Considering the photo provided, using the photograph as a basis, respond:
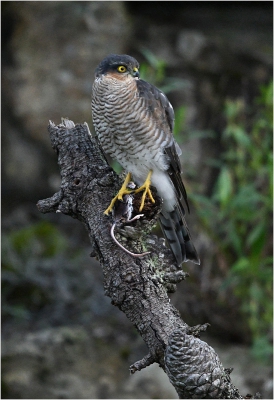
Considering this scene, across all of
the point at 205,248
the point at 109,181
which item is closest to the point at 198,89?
the point at 205,248

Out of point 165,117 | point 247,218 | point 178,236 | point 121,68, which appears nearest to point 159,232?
point 247,218

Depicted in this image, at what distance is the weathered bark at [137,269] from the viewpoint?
202cm

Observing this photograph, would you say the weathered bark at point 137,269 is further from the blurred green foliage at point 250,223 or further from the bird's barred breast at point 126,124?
the blurred green foliage at point 250,223

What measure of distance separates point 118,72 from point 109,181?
773 mm

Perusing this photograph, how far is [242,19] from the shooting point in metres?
6.23

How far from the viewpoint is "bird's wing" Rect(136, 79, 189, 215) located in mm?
3195

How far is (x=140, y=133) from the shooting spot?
10.4ft

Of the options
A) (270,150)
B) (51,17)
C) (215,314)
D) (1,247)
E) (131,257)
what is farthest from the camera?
(51,17)

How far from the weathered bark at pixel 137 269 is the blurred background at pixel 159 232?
5.42 feet

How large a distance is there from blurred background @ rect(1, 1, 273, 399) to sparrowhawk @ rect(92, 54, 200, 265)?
94 cm

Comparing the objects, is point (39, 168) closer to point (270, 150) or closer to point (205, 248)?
point (205, 248)

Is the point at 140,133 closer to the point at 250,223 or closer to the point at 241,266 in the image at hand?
the point at 241,266

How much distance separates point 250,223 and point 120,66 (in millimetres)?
2020

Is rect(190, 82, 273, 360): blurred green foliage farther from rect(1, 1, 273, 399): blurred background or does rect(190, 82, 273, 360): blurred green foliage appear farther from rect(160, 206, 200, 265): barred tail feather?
rect(160, 206, 200, 265): barred tail feather
